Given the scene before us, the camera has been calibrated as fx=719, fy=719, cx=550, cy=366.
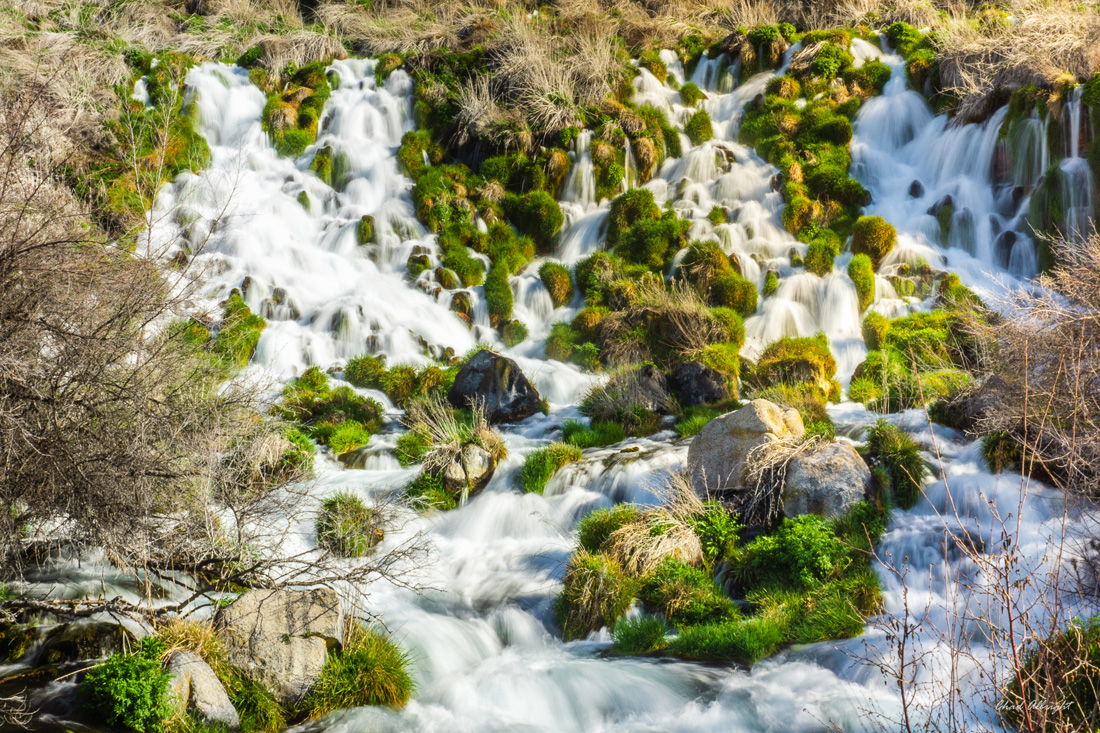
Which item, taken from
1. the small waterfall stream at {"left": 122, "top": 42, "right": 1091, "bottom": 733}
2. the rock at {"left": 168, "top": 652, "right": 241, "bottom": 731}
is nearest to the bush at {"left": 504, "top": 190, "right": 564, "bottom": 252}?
the small waterfall stream at {"left": 122, "top": 42, "right": 1091, "bottom": 733}

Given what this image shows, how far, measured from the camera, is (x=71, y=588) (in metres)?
6.69

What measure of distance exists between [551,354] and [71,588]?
991cm

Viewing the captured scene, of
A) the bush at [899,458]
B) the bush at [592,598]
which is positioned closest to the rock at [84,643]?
the bush at [592,598]

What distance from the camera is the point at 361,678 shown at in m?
5.80

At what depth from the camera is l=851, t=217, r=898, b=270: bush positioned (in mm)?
15906

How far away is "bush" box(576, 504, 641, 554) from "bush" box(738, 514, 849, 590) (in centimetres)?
135

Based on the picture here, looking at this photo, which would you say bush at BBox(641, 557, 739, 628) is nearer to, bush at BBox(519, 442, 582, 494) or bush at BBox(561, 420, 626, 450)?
bush at BBox(519, 442, 582, 494)

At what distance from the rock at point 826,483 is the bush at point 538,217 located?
38.4 feet

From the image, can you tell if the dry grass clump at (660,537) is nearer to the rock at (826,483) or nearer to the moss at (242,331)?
the rock at (826,483)

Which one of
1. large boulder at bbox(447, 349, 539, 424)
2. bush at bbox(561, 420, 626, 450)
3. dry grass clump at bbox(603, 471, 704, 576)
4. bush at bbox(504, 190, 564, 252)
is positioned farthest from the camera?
bush at bbox(504, 190, 564, 252)

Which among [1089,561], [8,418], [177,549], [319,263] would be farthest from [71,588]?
[319,263]

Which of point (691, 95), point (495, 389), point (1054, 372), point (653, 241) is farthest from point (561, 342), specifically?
point (691, 95)

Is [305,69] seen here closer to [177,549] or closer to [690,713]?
[177,549]

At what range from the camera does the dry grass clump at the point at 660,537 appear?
24.5 feet
